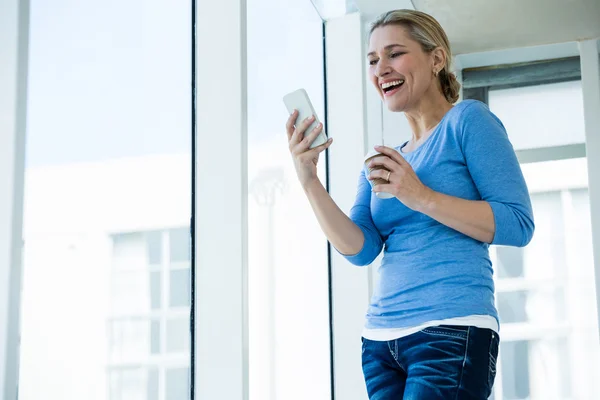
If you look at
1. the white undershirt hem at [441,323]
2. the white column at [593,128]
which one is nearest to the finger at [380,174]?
the white undershirt hem at [441,323]

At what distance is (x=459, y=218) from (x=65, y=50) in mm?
764

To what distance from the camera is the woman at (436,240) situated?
1.22 m

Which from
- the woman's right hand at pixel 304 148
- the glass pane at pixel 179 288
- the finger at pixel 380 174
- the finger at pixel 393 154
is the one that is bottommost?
the glass pane at pixel 179 288

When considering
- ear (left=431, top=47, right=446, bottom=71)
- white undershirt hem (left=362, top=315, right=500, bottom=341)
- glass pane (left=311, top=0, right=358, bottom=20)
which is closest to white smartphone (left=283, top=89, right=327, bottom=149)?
ear (left=431, top=47, right=446, bottom=71)

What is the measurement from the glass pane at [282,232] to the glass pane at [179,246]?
50cm

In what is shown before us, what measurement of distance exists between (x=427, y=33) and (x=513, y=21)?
2.12 metres

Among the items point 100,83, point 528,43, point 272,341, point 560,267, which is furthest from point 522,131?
point 100,83

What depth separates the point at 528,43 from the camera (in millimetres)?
3672

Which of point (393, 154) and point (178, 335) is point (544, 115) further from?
point (393, 154)

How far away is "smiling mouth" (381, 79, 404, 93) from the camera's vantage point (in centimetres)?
145

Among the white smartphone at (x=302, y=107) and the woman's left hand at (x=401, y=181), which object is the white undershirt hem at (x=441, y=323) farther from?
the white smartphone at (x=302, y=107)

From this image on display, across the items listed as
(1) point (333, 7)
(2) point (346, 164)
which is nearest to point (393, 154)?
(2) point (346, 164)

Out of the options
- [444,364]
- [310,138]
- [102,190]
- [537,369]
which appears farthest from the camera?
[537,369]

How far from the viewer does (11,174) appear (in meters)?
1.04
